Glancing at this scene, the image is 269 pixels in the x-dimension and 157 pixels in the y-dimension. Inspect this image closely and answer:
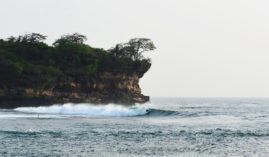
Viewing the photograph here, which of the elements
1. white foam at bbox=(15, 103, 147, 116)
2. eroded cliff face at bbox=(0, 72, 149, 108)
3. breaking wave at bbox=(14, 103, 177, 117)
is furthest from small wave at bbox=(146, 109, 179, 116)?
eroded cliff face at bbox=(0, 72, 149, 108)

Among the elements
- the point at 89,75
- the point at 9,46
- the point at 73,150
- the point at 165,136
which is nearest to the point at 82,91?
the point at 89,75

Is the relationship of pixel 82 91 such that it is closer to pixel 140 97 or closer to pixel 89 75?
pixel 89 75

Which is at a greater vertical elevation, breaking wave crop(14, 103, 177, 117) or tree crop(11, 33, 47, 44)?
tree crop(11, 33, 47, 44)

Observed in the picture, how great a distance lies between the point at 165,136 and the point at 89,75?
207ft

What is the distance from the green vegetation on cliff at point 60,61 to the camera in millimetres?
87000

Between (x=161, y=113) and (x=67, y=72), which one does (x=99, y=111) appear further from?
(x=67, y=72)

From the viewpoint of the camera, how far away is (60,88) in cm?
9250

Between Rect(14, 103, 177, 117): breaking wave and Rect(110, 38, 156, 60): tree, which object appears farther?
Rect(110, 38, 156, 60): tree

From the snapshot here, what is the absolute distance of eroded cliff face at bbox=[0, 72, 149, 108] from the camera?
3376 inches

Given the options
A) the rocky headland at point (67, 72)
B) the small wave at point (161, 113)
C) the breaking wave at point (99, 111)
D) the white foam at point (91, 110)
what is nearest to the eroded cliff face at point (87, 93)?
the rocky headland at point (67, 72)

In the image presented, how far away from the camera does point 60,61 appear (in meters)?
101

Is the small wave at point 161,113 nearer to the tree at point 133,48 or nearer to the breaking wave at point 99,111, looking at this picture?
the breaking wave at point 99,111

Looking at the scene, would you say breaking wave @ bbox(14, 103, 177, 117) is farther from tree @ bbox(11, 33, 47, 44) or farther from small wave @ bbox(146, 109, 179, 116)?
tree @ bbox(11, 33, 47, 44)

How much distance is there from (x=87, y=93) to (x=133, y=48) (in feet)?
66.3
